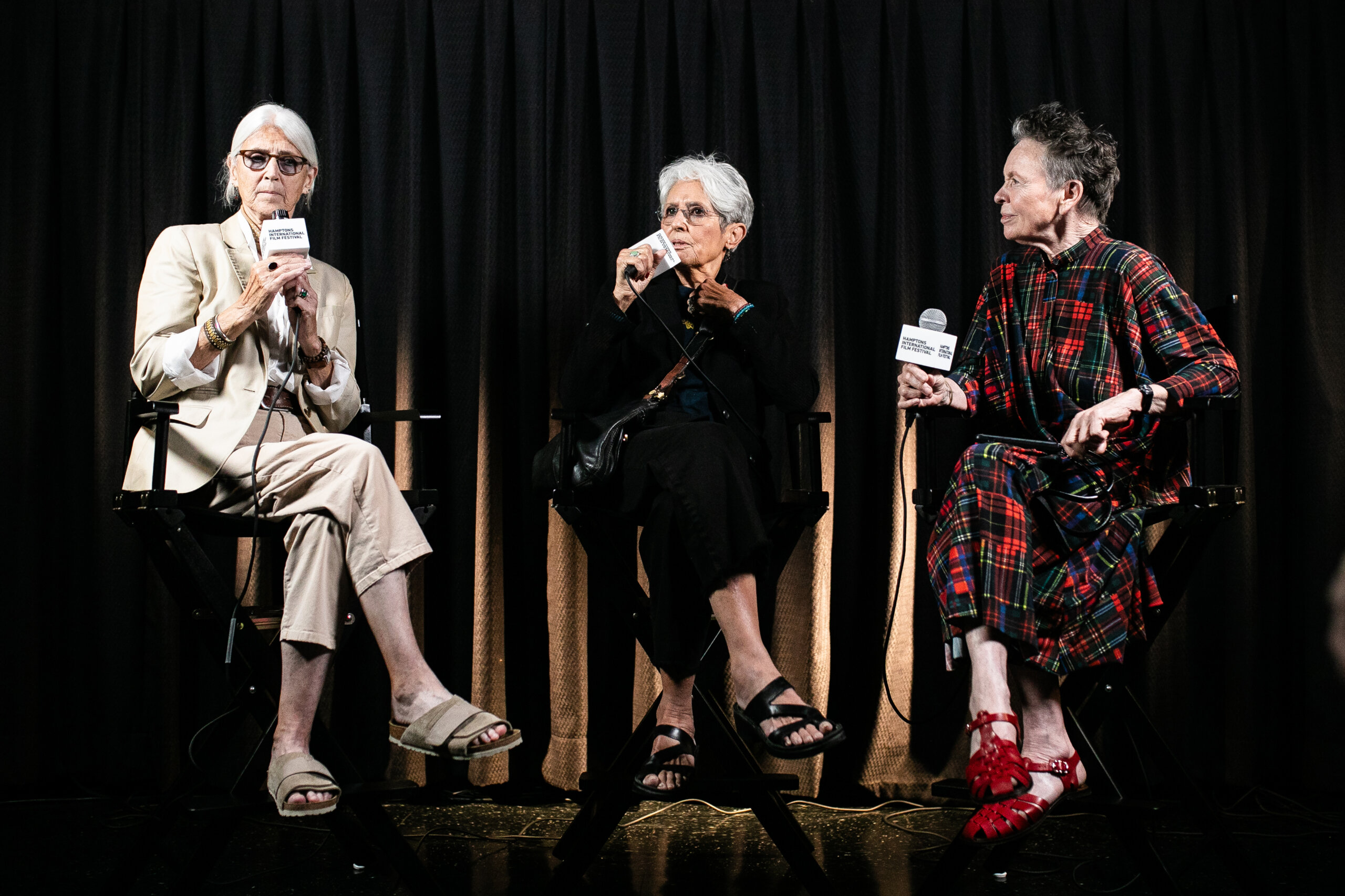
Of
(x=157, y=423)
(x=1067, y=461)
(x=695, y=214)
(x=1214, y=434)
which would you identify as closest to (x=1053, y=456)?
(x=1067, y=461)

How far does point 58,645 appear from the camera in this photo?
2.86 metres

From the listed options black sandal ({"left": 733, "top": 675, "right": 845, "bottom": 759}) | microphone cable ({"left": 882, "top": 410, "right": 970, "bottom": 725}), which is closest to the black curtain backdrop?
microphone cable ({"left": 882, "top": 410, "right": 970, "bottom": 725})

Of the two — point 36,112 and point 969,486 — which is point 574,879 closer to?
point 969,486

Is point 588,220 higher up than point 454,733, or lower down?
higher up

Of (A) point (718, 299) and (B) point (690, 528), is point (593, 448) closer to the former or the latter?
(B) point (690, 528)

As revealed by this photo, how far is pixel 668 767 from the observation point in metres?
1.89

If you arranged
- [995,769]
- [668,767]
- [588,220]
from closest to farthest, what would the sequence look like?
1. [995,769]
2. [668,767]
3. [588,220]

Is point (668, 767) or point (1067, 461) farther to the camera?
point (1067, 461)

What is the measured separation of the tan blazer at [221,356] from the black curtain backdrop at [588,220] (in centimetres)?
46

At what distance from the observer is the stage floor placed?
2105 mm

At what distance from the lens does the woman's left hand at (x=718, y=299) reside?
229 centimetres

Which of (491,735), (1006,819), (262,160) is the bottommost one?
(1006,819)

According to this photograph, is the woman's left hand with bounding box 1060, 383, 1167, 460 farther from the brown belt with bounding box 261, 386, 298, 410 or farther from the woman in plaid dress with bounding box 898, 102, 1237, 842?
the brown belt with bounding box 261, 386, 298, 410

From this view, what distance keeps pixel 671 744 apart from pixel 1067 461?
982mm
